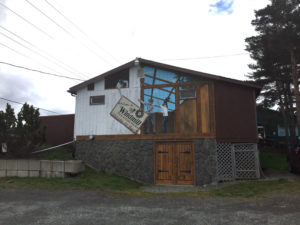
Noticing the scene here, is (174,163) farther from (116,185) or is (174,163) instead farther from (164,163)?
(116,185)

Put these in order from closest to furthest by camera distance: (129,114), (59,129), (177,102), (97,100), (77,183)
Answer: (77,183), (177,102), (129,114), (97,100), (59,129)

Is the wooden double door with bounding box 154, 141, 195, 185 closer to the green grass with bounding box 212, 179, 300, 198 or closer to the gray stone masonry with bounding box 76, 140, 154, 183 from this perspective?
the gray stone masonry with bounding box 76, 140, 154, 183

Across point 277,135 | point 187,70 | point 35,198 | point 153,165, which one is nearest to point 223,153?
point 153,165

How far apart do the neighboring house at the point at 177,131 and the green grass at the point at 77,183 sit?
1.10 metres

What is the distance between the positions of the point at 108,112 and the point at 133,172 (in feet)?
11.5

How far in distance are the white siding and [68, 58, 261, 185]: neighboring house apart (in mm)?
55

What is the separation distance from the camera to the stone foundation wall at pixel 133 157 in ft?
35.2

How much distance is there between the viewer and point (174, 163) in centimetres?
1123

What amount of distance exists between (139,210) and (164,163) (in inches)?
214

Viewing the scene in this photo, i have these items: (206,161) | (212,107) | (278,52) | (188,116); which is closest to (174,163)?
(206,161)

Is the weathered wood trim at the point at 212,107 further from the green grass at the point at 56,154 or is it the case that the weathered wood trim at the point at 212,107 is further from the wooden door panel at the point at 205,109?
the green grass at the point at 56,154

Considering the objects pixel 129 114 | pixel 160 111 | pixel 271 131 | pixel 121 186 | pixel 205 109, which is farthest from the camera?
pixel 271 131

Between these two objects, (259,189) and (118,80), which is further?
(118,80)

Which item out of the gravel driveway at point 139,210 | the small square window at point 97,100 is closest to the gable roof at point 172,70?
the small square window at point 97,100
